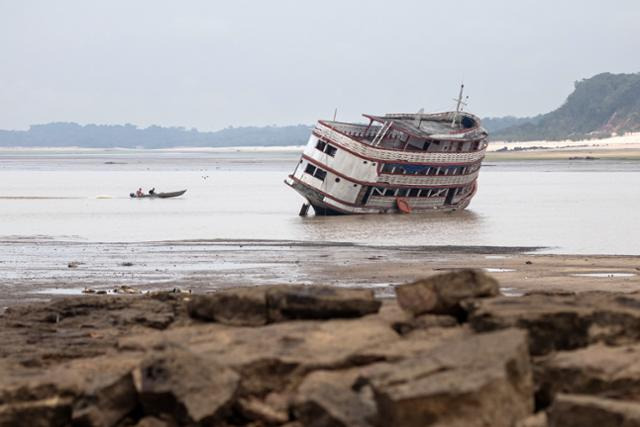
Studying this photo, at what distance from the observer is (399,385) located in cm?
923

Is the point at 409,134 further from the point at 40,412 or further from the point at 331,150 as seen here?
the point at 40,412

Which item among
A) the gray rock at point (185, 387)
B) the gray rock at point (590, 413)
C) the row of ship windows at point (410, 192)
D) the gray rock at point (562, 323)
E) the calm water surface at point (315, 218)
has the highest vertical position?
the gray rock at point (562, 323)

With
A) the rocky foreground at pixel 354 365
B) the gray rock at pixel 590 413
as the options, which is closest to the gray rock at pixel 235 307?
the rocky foreground at pixel 354 365

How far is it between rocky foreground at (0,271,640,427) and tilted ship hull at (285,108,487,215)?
3305 centimetres

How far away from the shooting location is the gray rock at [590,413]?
28.3ft

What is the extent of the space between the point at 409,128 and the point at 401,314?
37.8m

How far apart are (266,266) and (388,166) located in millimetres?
20660

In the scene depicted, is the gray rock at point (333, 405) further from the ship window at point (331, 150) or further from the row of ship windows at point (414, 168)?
the row of ship windows at point (414, 168)

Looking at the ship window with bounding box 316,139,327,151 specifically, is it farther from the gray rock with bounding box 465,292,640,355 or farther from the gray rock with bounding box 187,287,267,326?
the gray rock with bounding box 465,292,640,355

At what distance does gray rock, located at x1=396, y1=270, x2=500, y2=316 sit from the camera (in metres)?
11.6

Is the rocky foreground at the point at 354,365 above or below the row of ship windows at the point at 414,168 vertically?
above

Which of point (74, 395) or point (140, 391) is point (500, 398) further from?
point (74, 395)

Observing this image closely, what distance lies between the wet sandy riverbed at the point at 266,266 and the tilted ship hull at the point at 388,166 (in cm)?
1148

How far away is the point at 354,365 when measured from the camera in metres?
10.8
